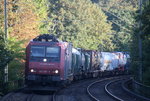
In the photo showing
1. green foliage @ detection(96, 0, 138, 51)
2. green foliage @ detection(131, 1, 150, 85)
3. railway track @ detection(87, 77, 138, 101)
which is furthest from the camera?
green foliage @ detection(96, 0, 138, 51)

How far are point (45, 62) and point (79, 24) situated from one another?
53608 mm

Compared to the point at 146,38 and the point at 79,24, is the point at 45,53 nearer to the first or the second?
the point at 146,38

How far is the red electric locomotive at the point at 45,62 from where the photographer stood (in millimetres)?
26641

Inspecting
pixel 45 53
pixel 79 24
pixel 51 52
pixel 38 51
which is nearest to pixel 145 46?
pixel 51 52

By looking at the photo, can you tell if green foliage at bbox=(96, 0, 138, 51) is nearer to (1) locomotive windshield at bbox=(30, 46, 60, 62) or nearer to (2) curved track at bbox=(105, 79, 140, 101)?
(2) curved track at bbox=(105, 79, 140, 101)

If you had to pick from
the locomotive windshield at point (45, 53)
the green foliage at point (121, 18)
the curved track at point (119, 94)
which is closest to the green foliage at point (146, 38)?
the curved track at point (119, 94)

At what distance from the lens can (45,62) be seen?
26.9 m

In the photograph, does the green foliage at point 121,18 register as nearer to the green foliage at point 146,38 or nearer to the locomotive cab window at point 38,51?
the green foliage at point 146,38

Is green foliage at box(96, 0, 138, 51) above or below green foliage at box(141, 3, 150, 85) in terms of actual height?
above

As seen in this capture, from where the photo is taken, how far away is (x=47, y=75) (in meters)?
26.7

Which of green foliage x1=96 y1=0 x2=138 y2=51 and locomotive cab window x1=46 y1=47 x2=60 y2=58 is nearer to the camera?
locomotive cab window x1=46 y1=47 x2=60 y2=58

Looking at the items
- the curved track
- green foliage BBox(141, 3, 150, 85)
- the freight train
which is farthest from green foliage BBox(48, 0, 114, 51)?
the freight train

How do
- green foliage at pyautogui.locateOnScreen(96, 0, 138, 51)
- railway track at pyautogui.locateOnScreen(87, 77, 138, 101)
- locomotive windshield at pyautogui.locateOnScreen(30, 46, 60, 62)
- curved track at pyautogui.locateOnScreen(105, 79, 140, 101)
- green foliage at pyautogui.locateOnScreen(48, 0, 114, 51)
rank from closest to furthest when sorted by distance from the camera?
railway track at pyautogui.locateOnScreen(87, 77, 138, 101), curved track at pyautogui.locateOnScreen(105, 79, 140, 101), locomotive windshield at pyautogui.locateOnScreen(30, 46, 60, 62), green foliage at pyautogui.locateOnScreen(48, 0, 114, 51), green foliage at pyautogui.locateOnScreen(96, 0, 138, 51)

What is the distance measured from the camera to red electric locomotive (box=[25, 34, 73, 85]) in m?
26.6
